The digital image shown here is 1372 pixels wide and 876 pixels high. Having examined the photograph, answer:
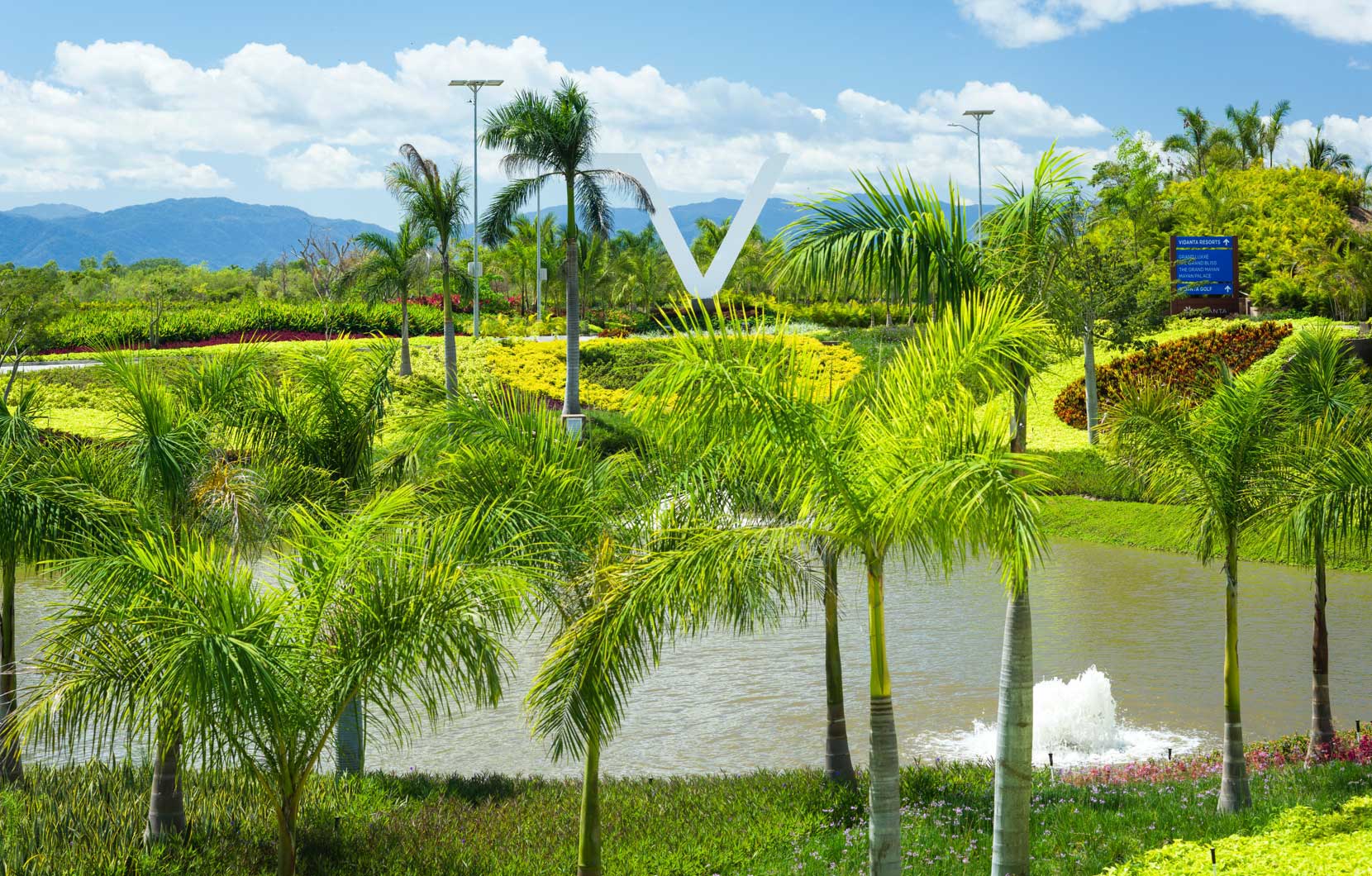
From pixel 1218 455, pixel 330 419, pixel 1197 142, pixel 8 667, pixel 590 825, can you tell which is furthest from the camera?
pixel 1197 142

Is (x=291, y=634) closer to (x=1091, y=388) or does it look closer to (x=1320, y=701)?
(x=1320, y=701)

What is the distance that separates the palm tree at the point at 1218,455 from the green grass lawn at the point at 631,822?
94 cm

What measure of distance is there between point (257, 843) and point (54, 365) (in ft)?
122

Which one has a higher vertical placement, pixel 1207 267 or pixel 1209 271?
pixel 1207 267

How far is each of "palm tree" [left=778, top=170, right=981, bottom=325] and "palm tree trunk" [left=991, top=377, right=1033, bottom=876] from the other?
1.70 m

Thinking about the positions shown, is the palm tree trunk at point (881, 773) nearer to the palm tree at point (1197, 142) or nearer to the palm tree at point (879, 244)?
the palm tree at point (879, 244)

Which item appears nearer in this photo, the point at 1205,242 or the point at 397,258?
the point at 397,258

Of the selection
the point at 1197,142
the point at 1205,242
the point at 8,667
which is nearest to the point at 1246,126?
the point at 1197,142

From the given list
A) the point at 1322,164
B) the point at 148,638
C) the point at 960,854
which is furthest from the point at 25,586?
the point at 1322,164

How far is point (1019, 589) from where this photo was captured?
7785 millimetres

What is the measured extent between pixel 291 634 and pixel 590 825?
2836 millimetres

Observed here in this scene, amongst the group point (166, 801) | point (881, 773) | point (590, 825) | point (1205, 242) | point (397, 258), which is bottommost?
point (166, 801)

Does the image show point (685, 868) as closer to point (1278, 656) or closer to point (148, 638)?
point (148, 638)

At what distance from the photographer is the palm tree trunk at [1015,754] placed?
8539 millimetres
